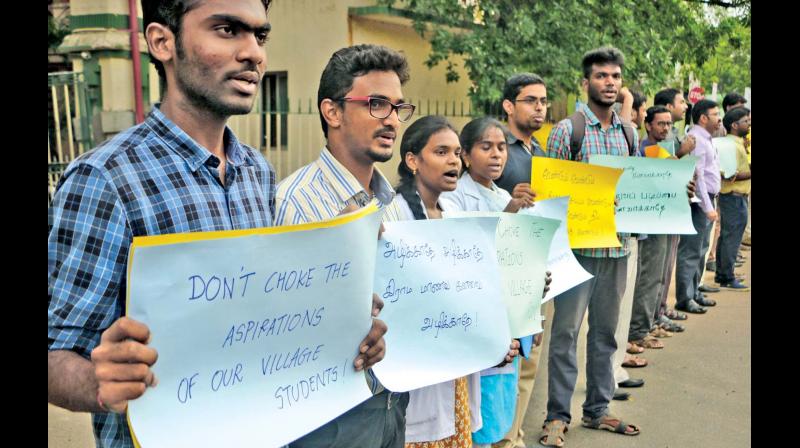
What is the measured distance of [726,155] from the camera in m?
8.65

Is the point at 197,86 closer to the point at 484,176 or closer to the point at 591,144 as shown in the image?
the point at 484,176

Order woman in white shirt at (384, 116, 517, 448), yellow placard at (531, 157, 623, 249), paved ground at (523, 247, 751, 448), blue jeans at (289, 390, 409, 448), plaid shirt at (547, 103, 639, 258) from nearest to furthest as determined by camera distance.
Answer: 1. blue jeans at (289, 390, 409, 448)
2. woman in white shirt at (384, 116, 517, 448)
3. yellow placard at (531, 157, 623, 249)
4. plaid shirt at (547, 103, 639, 258)
5. paved ground at (523, 247, 751, 448)


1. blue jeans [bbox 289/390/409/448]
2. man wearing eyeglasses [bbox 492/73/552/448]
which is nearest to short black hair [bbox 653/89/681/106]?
man wearing eyeglasses [bbox 492/73/552/448]

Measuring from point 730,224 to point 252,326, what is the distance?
848cm

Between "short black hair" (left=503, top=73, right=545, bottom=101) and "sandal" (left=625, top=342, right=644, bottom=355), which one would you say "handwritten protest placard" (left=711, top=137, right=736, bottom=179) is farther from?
"short black hair" (left=503, top=73, right=545, bottom=101)

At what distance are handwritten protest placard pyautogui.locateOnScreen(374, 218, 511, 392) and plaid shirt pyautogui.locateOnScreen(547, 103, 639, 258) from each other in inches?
77.3

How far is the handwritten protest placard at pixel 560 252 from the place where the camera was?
3752 mm

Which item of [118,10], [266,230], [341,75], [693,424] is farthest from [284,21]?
[266,230]

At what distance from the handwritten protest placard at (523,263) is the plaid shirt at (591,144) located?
3.91 feet

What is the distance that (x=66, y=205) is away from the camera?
1.41 meters

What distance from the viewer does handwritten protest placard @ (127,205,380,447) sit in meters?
1.40

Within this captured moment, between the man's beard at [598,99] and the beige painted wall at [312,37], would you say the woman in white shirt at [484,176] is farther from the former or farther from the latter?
the beige painted wall at [312,37]

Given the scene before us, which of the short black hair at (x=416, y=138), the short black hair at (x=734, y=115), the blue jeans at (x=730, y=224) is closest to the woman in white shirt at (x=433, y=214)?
the short black hair at (x=416, y=138)

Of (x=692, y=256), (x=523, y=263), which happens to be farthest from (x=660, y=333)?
(x=523, y=263)
